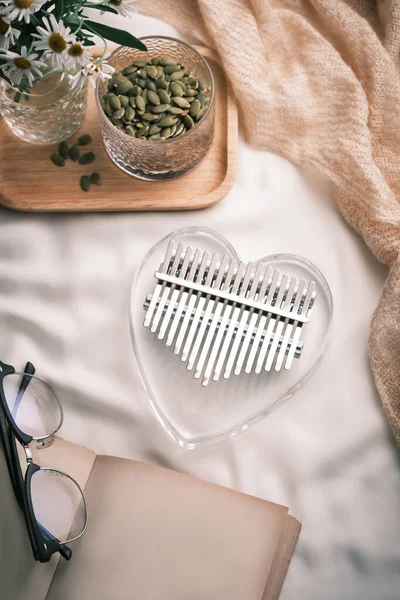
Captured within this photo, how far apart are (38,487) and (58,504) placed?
3 centimetres

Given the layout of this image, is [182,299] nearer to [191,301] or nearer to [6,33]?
[191,301]

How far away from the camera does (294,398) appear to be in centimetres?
61

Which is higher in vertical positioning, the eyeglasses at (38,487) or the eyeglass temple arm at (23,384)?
the eyeglass temple arm at (23,384)

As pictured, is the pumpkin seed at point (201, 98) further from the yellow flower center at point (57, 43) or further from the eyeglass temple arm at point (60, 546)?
the eyeglass temple arm at point (60, 546)

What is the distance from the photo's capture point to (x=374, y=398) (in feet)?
2.02

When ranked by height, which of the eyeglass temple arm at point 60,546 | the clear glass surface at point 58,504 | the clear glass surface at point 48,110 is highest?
the clear glass surface at point 48,110

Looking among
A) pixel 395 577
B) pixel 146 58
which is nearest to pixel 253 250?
pixel 146 58

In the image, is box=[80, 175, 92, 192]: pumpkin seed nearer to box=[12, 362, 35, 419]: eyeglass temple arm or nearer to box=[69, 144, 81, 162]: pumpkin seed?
box=[69, 144, 81, 162]: pumpkin seed

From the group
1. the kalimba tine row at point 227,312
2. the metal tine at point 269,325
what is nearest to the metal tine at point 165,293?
the kalimba tine row at point 227,312

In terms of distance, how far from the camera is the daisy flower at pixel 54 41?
459 millimetres

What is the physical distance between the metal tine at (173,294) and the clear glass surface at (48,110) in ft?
0.63

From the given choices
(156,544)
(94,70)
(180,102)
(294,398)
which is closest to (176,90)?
(180,102)

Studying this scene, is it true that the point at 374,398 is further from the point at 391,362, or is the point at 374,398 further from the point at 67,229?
the point at 67,229

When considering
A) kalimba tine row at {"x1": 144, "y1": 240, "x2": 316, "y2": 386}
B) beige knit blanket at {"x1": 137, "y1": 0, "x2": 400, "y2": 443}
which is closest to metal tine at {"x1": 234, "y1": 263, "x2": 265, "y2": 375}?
kalimba tine row at {"x1": 144, "y1": 240, "x2": 316, "y2": 386}
